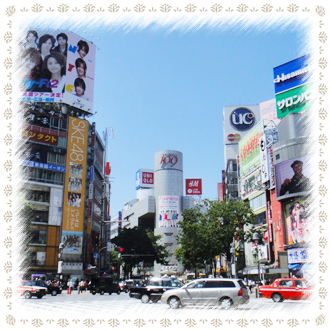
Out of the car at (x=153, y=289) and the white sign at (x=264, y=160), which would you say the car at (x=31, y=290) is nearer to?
the car at (x=153, y=289)

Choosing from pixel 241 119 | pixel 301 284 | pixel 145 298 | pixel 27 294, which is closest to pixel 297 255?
pixel 301 284

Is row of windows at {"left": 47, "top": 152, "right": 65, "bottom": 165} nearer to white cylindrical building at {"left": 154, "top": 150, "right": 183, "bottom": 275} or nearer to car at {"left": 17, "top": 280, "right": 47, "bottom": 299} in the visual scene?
car at {"left": 17, "top": 280, "right": 47, "bottom": 299}

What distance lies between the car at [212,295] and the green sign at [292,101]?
132ft

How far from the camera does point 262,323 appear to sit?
8266mm

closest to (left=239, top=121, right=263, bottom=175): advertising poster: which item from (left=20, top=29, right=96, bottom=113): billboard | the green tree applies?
(left=20, top=29, right=96, bottom=113): billboard

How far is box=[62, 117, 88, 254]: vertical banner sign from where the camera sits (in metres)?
63.1

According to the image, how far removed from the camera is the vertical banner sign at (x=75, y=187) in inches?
2483

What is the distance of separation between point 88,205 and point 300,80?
4191cm

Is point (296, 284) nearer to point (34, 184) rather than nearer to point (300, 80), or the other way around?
point (300, 80)

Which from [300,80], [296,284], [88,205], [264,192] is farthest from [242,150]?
[296,284]

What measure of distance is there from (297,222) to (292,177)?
5725 mm

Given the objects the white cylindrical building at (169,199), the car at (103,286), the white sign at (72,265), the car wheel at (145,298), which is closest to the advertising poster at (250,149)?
the car at (103,286)

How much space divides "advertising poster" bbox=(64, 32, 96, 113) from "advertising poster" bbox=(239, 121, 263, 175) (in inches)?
1189

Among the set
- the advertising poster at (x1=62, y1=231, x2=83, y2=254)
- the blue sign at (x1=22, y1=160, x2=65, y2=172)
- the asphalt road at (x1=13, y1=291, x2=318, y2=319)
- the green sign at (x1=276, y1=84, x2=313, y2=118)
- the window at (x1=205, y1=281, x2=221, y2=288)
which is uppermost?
the green sign at (x1=276, y1=84, x2=313, y2=118)
